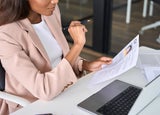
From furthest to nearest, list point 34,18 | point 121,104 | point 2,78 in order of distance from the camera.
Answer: point 34,18 < point 2,78 < point 121,104

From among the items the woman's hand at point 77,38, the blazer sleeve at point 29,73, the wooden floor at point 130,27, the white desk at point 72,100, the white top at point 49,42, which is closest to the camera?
the white desk at point 72,100

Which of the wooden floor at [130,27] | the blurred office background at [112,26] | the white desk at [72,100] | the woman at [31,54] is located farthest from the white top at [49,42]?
the wooden floor at [130,27]

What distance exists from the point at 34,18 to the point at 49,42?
15 centimetres

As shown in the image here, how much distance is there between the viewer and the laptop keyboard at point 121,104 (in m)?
1.20

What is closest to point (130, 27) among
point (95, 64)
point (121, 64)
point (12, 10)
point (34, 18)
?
point (95, 64)

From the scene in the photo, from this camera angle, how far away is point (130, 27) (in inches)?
145

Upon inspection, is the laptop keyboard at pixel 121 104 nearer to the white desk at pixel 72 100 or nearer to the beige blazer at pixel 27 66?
the white desk at pixel 72 100

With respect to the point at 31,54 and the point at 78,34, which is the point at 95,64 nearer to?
the point at 78,34

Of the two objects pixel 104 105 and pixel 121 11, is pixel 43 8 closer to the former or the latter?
pixel 104 105

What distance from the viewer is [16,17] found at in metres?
1.41

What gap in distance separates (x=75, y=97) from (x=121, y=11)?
2.58 metres

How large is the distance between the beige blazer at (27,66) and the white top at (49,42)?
0.13m

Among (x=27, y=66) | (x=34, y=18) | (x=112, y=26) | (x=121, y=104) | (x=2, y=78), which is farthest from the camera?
(x=112, y=26)

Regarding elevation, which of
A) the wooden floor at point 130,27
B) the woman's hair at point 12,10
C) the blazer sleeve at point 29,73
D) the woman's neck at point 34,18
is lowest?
the wooden floor at point 130,27
